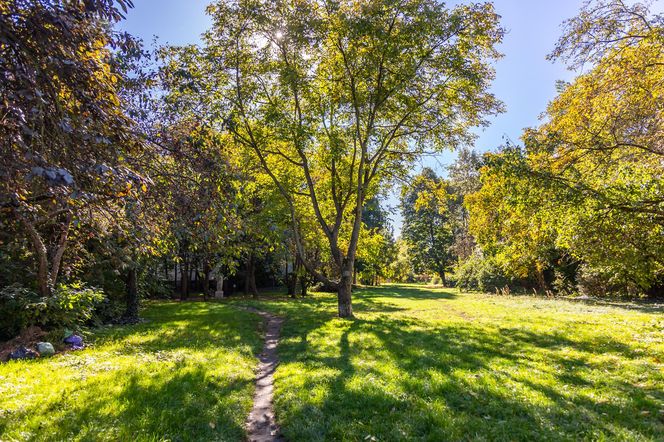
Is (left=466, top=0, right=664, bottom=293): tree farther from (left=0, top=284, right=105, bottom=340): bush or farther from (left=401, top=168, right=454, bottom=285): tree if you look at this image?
(left=401, top=168, right=454, bottom=285): tree

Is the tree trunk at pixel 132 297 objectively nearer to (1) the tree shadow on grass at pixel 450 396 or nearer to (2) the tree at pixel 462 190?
(1) the tree shadow on grass at pixel 450 396

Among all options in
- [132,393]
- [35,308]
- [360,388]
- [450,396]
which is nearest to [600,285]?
[450,396]

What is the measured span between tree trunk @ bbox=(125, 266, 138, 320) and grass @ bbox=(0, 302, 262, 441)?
4991 mm

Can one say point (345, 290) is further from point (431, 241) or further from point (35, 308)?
point (431, 241)

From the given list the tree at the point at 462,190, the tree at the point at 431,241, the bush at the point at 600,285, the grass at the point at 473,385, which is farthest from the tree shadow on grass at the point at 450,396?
the tree at the point at 462,190

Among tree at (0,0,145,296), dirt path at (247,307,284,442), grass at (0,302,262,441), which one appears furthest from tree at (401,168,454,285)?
tree at (0,0,145,296)

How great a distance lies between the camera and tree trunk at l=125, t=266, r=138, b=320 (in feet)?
54.1

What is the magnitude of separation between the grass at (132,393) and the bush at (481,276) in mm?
34665

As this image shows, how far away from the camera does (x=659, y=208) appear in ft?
33.6

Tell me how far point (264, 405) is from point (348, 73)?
14225 millimetres

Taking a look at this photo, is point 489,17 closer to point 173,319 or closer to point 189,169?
point 189,169

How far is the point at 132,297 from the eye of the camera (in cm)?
1677

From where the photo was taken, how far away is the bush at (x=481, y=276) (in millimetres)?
40281

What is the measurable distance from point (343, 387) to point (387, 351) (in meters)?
3.21
